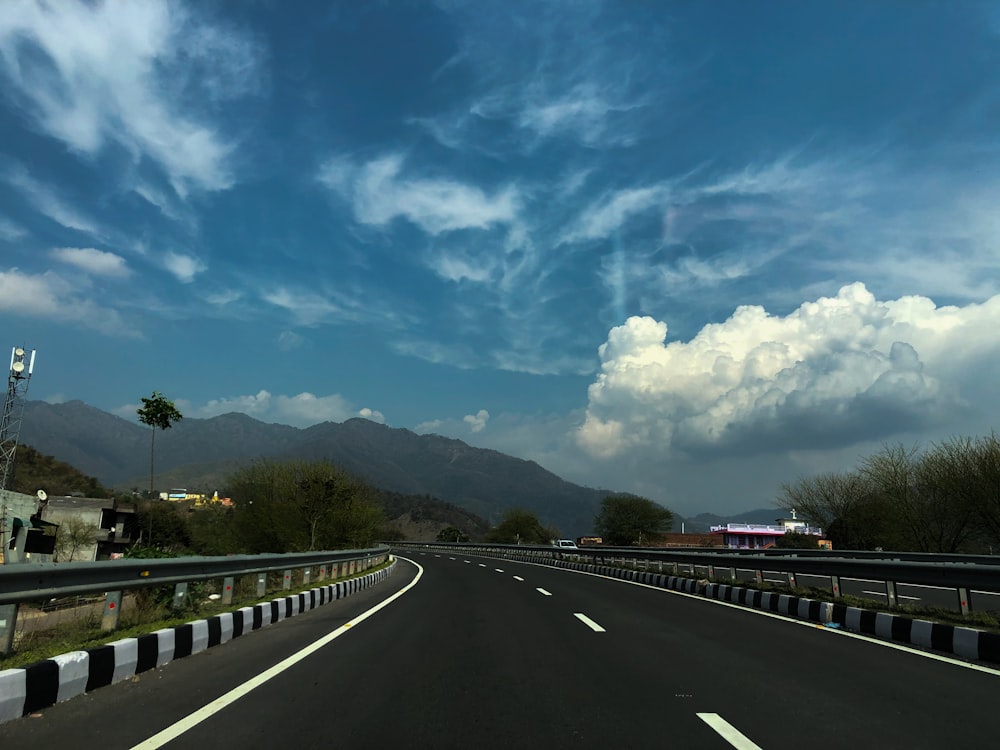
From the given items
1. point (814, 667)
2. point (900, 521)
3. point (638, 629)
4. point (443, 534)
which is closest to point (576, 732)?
point (814, 667)

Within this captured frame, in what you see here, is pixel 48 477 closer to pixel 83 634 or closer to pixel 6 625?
pixel 83 634

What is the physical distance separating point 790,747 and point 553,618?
797 cm

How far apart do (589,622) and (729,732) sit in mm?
6903

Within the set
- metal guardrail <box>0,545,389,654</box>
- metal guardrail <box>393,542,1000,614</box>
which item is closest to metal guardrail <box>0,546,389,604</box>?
metal guardrail <box>0,545,389,654</box>

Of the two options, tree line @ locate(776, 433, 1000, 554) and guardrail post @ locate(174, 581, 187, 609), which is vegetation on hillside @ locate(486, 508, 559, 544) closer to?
tree line @ locate(776, 433, 1000, 554)

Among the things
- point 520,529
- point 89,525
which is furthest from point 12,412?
point 520,529

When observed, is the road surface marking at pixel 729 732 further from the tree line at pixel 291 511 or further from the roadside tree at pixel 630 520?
the roadside tree at pixel 630 520

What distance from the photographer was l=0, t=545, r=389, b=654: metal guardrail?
6184 mm

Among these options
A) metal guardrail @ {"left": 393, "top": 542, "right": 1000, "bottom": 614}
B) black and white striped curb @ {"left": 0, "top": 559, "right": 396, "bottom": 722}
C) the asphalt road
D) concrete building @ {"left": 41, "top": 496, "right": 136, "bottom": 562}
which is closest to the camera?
the asphalt road

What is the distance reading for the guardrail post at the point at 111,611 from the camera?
26.6 feet

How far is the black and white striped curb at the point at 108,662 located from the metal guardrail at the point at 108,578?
696mm

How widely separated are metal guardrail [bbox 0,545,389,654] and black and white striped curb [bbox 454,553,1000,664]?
10.2 meters

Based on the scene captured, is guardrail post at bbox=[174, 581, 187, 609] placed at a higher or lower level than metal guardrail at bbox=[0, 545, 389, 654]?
lower

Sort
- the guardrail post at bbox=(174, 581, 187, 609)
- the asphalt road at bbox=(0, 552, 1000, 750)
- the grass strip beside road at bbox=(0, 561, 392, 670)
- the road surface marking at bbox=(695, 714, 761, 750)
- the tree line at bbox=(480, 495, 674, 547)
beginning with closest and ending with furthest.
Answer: the road surface marking at bbox=(695, 714, 761, 750)
the asphalt road at bbox=(0, 552, 1000, 750)
the grass strip beside road at bbox=(0, 561, 392, 670)
the guardrail post at bbox=(174, 581, 187, 609)
the tree line at bbox=(480, 495, 674, 547)
